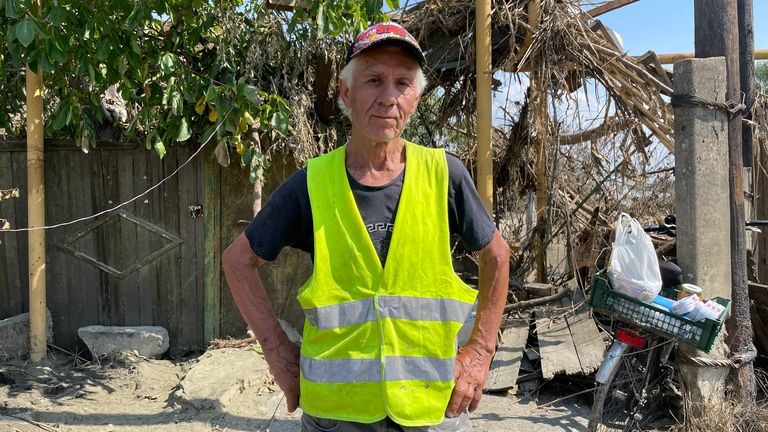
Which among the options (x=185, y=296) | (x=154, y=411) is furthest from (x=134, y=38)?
(x=154, y=411)

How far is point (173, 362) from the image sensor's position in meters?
5.34

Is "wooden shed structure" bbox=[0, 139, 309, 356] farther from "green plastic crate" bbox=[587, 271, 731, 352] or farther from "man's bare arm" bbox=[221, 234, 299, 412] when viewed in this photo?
"man's bare arm" bbox=[221, 234, 299, 412]

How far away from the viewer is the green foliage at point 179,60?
13.4 feet

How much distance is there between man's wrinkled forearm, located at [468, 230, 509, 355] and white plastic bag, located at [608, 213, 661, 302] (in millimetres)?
1672

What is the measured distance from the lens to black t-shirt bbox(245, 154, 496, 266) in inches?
72.6

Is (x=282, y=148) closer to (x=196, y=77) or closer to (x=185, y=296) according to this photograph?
(x=196, y=77)

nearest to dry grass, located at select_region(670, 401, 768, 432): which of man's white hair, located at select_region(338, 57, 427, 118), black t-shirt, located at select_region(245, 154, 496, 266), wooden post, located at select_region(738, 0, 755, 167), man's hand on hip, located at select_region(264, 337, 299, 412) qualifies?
wooden post, located at select_region(738, 0, 755, 167)

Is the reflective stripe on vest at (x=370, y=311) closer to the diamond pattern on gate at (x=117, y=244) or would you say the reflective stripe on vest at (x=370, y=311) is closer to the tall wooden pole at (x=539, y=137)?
the tall wooden pole at (x=539, y=137)

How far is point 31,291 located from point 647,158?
17.0 ft

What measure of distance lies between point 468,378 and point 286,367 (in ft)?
1.86

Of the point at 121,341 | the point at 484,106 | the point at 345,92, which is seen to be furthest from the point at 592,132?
the point at 121,341

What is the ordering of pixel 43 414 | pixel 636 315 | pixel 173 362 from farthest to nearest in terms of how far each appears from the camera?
pixel 173 362
pixel 43 414
pixel 636 315

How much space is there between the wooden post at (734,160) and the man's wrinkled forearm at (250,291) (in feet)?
10.7

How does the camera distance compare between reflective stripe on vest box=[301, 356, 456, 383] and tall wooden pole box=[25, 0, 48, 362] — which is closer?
reflective stripe on vest box=[301, 356, 456, 383]
